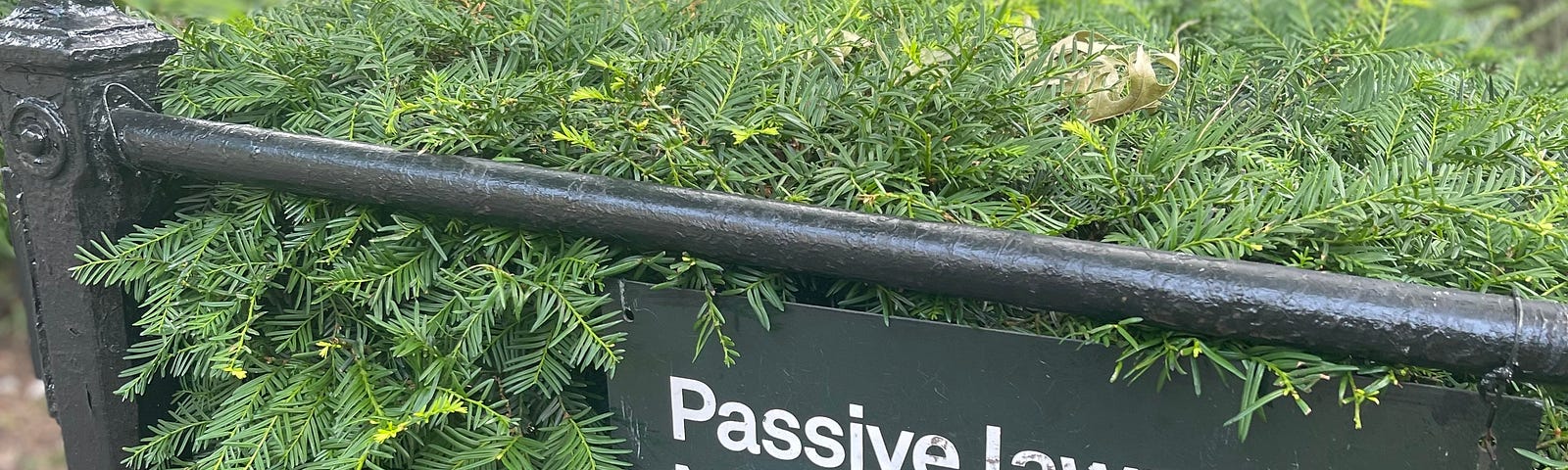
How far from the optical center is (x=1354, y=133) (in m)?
1.25

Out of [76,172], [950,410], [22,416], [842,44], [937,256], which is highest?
[842,44]

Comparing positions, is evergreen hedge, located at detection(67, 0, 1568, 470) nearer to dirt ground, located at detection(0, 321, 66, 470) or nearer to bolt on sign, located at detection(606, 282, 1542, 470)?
bolt on sign, located at detection(606, 282, 1542, 470)

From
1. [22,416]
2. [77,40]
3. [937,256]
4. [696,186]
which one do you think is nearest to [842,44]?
[696,186]

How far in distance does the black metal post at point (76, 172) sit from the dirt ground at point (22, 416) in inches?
79.3

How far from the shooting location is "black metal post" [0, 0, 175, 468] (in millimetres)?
1312

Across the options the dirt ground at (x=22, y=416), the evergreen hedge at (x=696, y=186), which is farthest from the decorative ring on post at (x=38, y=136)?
the dirt ground at (x=22, y=416)

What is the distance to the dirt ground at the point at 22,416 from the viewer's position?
133 inches

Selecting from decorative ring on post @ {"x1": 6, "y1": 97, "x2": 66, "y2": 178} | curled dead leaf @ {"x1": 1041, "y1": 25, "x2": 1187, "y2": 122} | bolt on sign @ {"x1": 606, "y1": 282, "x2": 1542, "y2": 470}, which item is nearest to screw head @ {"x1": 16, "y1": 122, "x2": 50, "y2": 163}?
decorative ring on post @ {"x1": 6, "y1": 97, "x2": 66, "y2": 178}

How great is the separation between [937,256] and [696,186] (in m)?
Result: 0.26

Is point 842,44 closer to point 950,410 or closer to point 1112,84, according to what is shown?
point 1112,84

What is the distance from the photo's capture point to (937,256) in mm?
1001

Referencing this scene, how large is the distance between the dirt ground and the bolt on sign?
2647mm

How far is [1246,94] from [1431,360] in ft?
1.85

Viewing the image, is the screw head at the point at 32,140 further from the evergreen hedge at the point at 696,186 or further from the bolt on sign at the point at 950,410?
the bolt on sign at the point at 950,410
